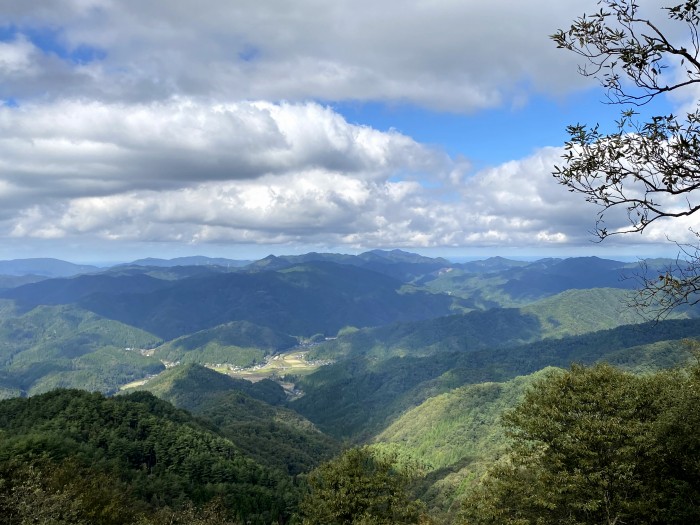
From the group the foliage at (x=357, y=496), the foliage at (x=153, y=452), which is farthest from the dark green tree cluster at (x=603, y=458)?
the foliage at (x=153, y=452)

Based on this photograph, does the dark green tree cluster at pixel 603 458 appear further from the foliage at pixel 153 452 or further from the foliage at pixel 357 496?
the foliage at pixel 153 452

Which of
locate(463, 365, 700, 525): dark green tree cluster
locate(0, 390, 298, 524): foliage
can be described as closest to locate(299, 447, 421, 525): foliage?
locate(463, 365, 700, 525): dark green tree cluster

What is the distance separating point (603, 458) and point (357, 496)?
22632 millimetres

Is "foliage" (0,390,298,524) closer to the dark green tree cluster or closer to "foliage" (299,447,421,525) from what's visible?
"foliage" (299,447,421,525)

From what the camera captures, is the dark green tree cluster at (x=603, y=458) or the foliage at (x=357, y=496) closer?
the dark green tree cluster at (x=603, y=458)

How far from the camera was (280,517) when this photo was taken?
106125mm

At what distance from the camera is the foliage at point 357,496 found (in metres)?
42.1

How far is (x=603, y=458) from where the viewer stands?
A: 39469mm

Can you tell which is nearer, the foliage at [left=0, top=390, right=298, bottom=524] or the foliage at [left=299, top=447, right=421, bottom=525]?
the foliage at [left=299, top=447, right=421, bottom=525]

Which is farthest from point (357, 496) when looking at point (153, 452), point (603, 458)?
point (153, 452)

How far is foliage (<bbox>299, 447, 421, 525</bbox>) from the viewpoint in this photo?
42094 mm

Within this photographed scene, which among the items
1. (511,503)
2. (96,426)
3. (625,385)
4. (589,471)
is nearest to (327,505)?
(511,503)

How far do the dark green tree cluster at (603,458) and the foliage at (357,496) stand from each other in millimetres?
7502

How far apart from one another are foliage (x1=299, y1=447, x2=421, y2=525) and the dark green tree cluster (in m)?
7.50
